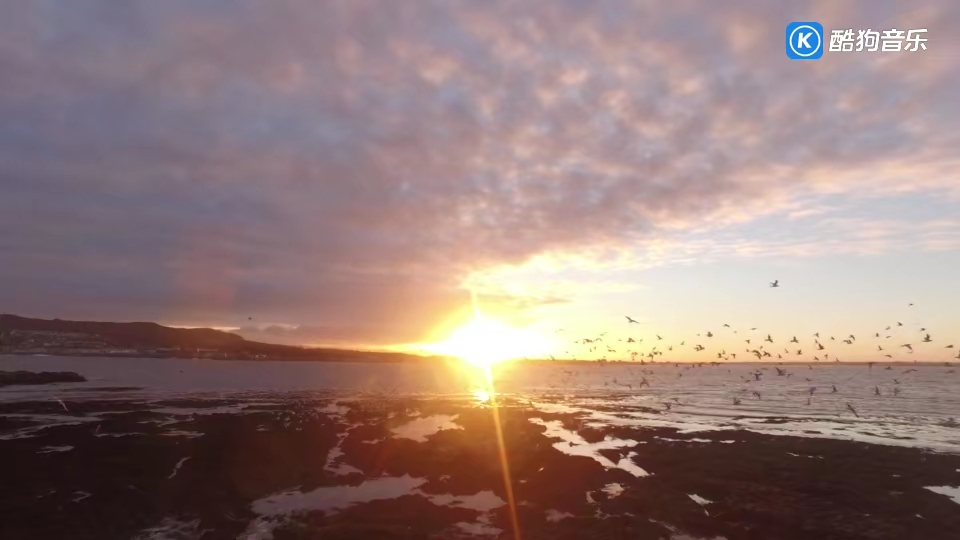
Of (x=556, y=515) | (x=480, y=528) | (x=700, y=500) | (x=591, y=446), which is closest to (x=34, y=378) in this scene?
(x=591, y=446)

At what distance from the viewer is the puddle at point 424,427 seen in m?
45.5

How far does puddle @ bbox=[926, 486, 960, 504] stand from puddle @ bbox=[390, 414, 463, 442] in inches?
1244

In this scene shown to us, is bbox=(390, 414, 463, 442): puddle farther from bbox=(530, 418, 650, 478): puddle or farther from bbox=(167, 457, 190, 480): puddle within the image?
bbox=(167, 457, 190, 480): puddle

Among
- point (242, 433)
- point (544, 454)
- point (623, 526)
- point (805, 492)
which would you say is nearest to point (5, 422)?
point (242, 433)

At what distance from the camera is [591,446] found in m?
41.2

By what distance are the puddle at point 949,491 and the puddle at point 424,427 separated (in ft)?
104

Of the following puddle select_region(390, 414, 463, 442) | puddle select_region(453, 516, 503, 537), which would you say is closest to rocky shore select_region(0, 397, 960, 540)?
puddle select_region(453, 516, 503, 537)

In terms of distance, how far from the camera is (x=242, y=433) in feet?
139

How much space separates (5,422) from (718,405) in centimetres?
7847

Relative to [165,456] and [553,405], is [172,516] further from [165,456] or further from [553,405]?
[553,405]

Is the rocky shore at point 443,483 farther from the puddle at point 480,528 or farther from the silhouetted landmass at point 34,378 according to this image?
the silhouetted landmass at point 34,378

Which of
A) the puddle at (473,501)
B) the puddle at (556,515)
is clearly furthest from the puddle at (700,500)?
the puddle at (473,501)

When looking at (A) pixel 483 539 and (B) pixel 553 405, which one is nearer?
(A) pixel 483 539

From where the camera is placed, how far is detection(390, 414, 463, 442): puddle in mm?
45500
